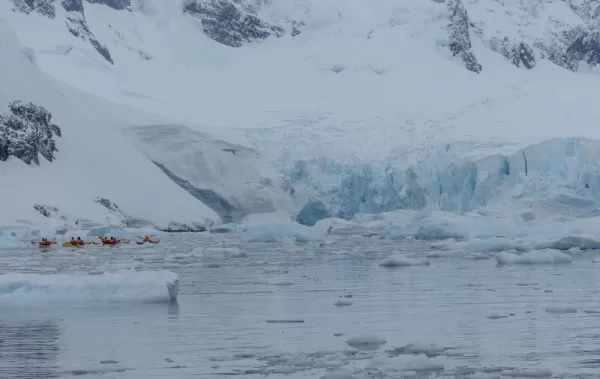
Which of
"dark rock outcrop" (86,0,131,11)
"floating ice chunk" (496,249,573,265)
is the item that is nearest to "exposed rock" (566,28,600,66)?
"dark rock outcrop" (86,0,131,11)

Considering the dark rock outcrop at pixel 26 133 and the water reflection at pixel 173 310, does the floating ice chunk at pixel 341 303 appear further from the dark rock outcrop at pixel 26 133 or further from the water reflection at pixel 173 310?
the dark rock outcrop at pixel 26 133

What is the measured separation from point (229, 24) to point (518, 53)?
73.9 feet

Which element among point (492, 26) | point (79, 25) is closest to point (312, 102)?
point (79, 25)

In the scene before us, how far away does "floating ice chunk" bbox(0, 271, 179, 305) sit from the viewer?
12.3m

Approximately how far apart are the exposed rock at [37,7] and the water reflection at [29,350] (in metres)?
61.7

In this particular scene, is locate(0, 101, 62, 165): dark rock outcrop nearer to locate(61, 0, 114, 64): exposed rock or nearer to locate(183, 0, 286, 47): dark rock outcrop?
locate(61, 0, 114, 64): exposed rock

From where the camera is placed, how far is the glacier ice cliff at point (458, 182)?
41.1 metres

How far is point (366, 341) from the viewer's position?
8914 mm

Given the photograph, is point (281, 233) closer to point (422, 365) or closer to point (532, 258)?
point (532, 258)

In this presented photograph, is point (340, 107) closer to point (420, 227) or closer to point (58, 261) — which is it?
point (420, 227)

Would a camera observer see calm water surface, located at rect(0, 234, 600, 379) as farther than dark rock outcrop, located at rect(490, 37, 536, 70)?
No

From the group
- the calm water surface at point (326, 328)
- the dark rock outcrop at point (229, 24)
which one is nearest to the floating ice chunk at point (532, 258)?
the calm water surface at point (326, 328)

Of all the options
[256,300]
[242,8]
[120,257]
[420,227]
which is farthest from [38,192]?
[242,8]

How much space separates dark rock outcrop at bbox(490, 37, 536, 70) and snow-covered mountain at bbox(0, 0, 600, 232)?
14cm
